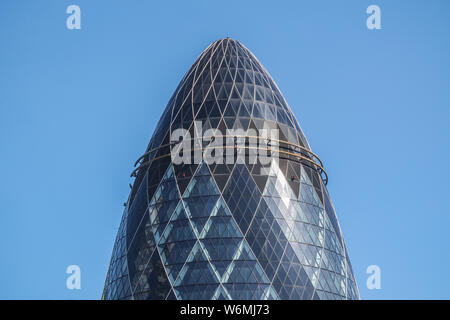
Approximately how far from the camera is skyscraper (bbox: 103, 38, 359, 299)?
51.8m

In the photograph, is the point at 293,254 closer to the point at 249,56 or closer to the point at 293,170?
the point at 293,170

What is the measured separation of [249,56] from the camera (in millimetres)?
66562

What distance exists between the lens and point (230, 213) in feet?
176

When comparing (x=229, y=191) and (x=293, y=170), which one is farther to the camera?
(x=293, y=170)

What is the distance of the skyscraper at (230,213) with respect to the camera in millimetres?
51750

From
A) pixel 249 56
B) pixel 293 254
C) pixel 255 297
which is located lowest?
pixel 255 297

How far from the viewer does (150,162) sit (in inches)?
2388
